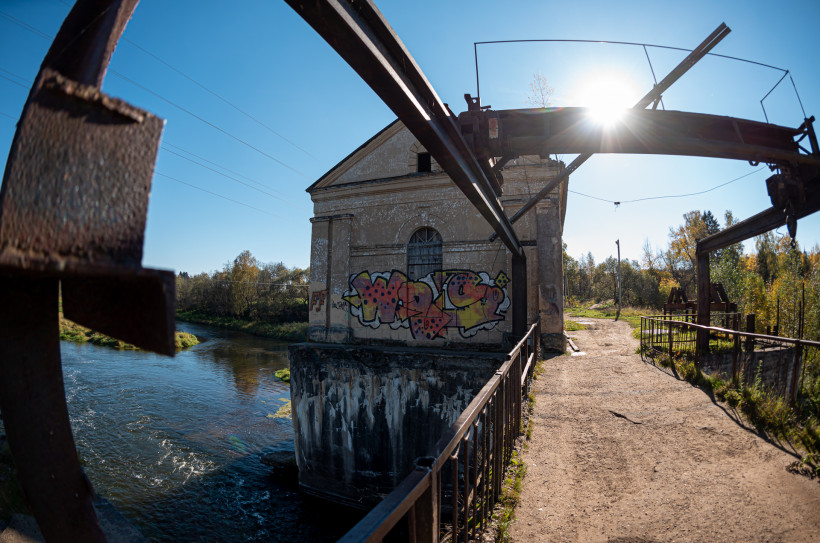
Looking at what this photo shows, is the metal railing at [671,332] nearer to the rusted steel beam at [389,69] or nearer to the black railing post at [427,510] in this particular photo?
the rusted steel beam at [389,69]

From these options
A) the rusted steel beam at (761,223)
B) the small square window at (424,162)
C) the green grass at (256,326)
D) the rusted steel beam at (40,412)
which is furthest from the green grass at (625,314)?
the rusted steel beam at (40,412)

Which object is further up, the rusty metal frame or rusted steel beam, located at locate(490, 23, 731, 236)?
rusted steel beam, located at locate(490, 23, 731, 236)

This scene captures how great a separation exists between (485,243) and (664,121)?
21.5 feet

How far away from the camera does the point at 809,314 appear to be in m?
14.5

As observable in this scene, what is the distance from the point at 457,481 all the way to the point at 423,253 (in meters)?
10.3

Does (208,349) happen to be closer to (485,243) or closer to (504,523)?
(485,243)

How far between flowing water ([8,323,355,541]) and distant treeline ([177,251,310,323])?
54.6 ft

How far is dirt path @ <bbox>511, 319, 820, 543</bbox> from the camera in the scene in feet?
9.36

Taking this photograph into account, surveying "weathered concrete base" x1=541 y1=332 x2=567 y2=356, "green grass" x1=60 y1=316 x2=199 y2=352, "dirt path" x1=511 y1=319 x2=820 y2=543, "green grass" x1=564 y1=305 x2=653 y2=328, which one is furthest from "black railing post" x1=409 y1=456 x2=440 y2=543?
"green grass" x1=60 y1=316 x2=199 y2=352

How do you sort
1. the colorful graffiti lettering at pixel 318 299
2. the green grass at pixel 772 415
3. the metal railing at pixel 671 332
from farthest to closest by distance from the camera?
the colorful graffiti lettering at pixel 318 299 < the metal railing at pixel 671 332 < the green grass at pixel 772 415

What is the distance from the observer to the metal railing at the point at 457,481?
56.9 inches

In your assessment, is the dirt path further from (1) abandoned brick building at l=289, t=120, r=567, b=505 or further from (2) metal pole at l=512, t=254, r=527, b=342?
(2) metal pole at l=512, t=254, r=527, b=342

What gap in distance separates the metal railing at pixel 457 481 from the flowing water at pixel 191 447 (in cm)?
774

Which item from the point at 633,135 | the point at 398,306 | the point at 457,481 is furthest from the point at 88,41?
the point at 398,306
